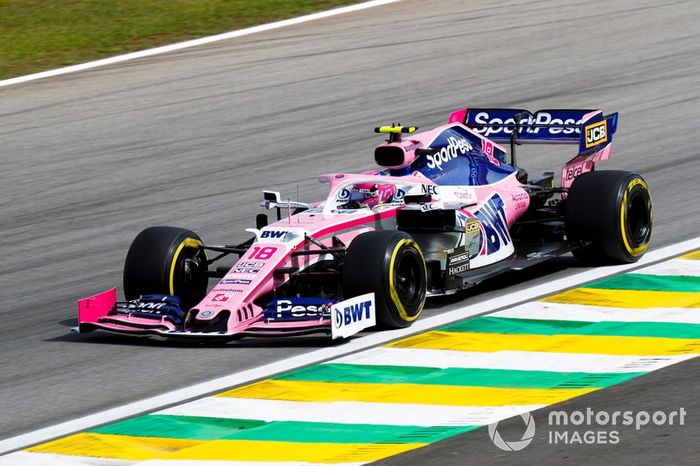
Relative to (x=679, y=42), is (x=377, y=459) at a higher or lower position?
lower

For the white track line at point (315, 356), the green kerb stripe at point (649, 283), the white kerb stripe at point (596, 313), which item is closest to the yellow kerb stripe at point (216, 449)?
the white track line at point (315, 356)

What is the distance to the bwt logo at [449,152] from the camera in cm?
1183

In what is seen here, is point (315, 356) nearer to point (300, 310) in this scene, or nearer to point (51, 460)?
point (300, 310)

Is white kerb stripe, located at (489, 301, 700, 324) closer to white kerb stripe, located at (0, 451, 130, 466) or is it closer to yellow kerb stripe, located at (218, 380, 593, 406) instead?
yellow kerb stripe, located at (218, 380, 593, 406)

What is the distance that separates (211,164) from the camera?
58.0ft

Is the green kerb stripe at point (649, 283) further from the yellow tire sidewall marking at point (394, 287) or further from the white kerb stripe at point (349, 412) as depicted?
the white kerb stripe at point (349, 412)

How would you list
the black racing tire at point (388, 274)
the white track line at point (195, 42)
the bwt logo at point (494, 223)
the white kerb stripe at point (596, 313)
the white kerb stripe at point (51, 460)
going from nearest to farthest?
the white kerb stripe at point (51, 460), the black racing tire at point (388, 274), the white kerb stripe at point (596, 313), the bwt logo at point (494, 223), the white track line at point (195, 42)

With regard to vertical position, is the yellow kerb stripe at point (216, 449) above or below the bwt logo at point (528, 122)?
below

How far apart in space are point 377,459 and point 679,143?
10.3 meters

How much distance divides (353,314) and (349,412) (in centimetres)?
138

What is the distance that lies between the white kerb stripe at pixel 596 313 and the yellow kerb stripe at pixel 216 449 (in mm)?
3025

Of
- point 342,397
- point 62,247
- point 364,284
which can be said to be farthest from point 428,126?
point 342,397

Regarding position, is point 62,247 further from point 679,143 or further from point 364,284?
point 679,143

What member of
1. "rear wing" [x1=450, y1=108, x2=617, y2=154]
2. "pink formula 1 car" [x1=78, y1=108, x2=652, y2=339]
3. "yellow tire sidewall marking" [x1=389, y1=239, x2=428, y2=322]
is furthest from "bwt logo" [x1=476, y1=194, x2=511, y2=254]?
"rear wing" [x1=450, y1=108, x2=617, y2=154]
